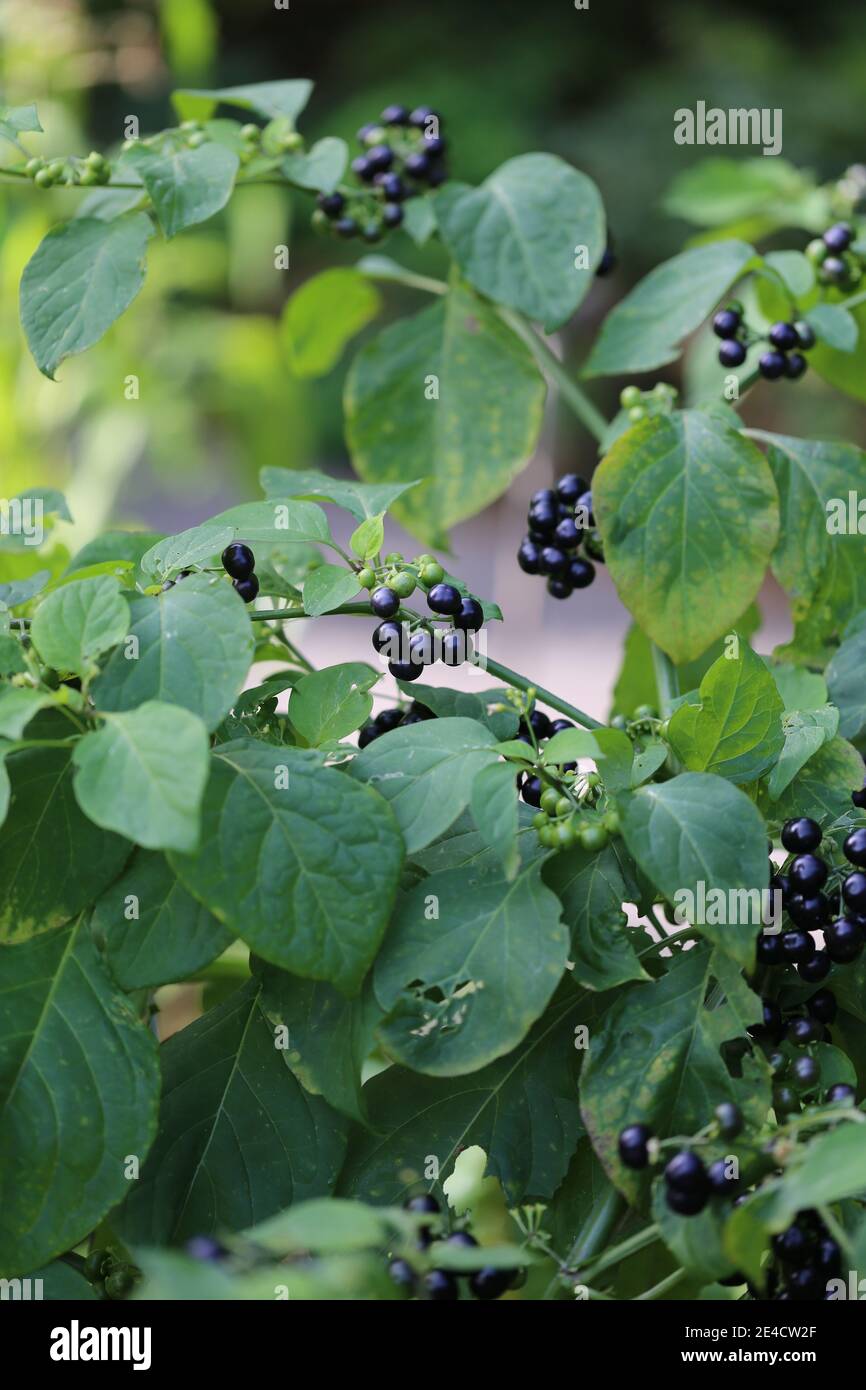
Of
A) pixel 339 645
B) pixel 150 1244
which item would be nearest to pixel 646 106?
pixel 339 645

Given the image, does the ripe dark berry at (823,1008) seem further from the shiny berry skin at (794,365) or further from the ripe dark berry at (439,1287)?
the shiny berry skin at (794,365)

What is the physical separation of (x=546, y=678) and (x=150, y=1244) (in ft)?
9.91

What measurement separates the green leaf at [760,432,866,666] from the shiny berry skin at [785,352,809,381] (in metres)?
0.04

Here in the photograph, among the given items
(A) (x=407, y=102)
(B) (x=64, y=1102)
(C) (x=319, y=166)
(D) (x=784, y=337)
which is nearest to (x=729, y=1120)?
(B) (x=64, y=1102)

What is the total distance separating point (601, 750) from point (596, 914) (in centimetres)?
7

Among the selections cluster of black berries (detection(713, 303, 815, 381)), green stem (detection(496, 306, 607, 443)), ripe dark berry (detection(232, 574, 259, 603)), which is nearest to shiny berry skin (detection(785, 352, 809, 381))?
cluster of black berries (detection(713, 303, 815, 381))

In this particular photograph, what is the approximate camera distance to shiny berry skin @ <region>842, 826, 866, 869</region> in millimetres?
533

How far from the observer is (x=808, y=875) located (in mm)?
536

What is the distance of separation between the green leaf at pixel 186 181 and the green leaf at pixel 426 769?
0.86 ft

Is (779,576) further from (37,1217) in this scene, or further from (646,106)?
(646,106)

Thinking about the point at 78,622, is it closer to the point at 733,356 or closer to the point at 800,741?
the point at 800,741

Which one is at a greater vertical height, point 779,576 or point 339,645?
point 339,645

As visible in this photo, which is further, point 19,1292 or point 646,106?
point 646,106

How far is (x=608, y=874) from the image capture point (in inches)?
21.7
